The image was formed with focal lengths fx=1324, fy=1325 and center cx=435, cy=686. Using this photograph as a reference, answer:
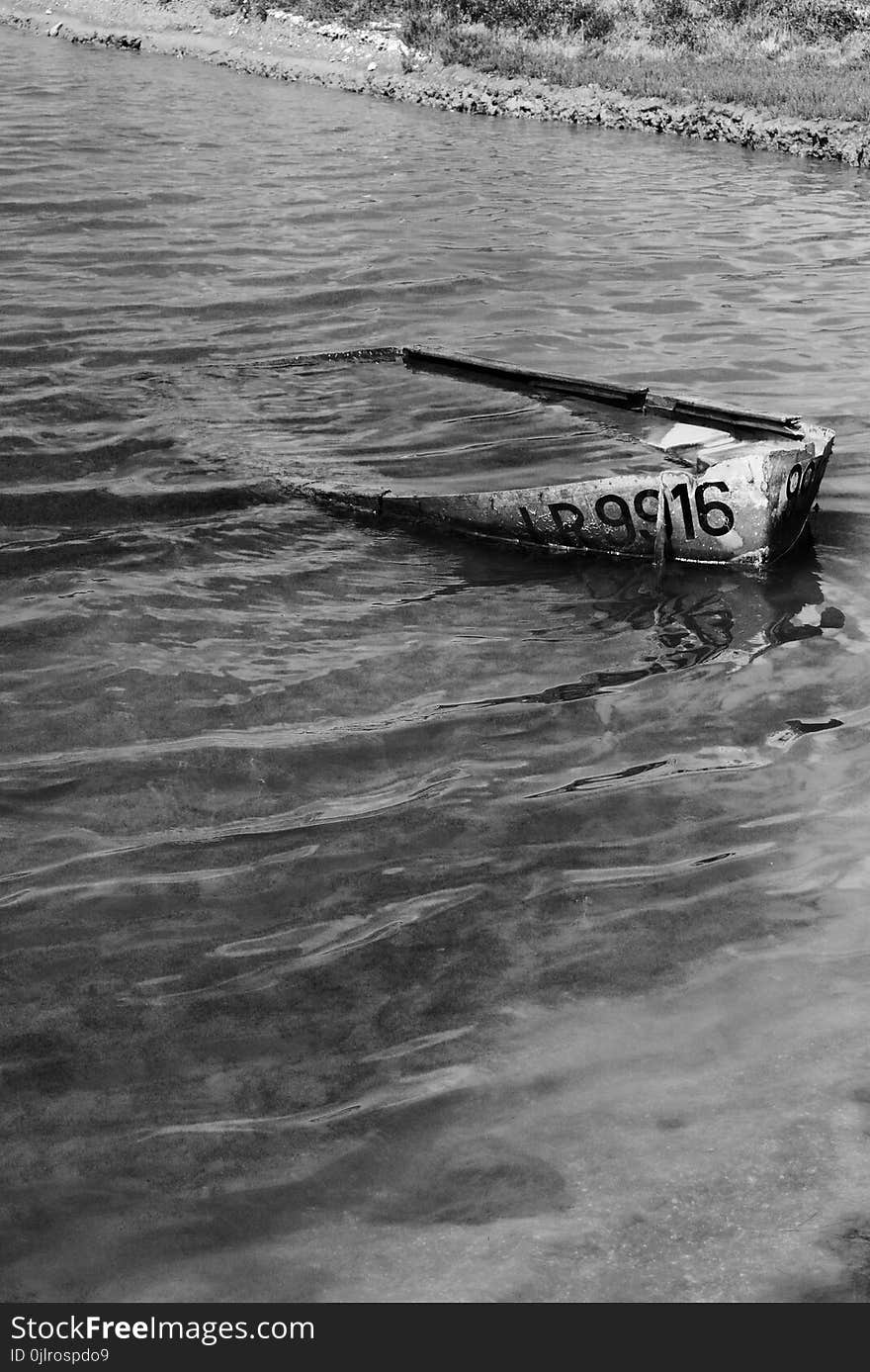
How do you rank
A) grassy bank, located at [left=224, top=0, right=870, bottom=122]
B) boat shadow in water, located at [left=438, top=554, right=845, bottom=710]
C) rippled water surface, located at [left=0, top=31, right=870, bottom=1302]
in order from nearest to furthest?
rippled water surface, located at [left=0, top=31, right=870, bottom=1302] < boat shadow in water, located at [left=438, top=554, right=845, bottom=710] < grassy bank, located at [left=224, top=0, right=870, bottom=122]

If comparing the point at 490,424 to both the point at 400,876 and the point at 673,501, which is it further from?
the point at 400,876

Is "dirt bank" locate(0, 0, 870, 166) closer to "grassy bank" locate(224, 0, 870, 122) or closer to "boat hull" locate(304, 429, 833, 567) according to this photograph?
"grassy bank" locate(224, 0, 870, 122)

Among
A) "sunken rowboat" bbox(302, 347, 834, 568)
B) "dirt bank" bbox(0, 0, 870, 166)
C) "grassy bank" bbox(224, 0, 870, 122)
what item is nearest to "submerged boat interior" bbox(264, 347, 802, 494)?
"sunken rowboat" bbox(302, 347, 834, 568)

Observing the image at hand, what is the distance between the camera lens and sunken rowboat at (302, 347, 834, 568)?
7.76m

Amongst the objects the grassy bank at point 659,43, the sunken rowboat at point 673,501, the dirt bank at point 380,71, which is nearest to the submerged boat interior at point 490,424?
the sunken rowboat at point 673,501

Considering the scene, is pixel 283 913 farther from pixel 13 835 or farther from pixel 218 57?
pixel 218 57

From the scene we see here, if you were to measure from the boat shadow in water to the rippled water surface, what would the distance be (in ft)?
0.10

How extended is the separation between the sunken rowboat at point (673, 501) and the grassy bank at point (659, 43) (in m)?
18.8

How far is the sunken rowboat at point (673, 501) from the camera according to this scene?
7.76m
